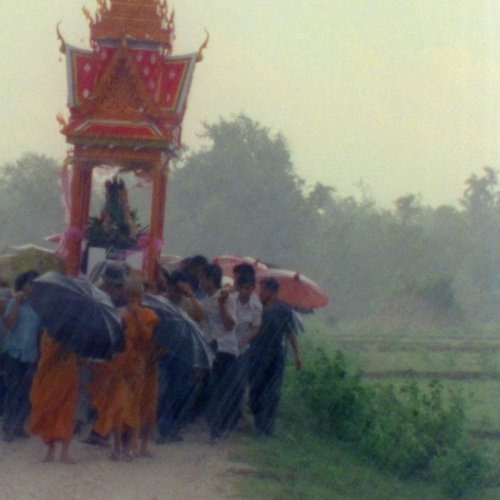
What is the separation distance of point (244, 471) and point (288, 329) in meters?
2.03

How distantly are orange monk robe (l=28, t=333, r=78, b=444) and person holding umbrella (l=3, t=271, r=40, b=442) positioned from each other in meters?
1.02

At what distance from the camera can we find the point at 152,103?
12.3m

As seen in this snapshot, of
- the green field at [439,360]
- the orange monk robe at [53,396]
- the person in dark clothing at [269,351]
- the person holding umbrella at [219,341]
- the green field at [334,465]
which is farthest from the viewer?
the green field at [439,360]

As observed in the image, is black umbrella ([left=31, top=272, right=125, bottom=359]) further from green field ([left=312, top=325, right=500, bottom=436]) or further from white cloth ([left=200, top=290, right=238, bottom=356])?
green field ([left=312, top=325, right=500, bottom=436])

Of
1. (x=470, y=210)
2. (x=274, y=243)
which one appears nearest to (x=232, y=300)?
(x=274, y=243)

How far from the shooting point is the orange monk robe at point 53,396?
865 centimetres

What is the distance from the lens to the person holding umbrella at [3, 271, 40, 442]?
9648 mm

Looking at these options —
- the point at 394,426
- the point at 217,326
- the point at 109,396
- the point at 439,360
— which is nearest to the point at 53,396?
the point at 109,396

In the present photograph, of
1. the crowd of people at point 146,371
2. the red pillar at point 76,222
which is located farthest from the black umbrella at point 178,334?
the red pillar at point 76,222

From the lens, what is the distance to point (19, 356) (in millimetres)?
9742

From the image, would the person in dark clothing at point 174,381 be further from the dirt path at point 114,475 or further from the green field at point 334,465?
the green field at point 334,465

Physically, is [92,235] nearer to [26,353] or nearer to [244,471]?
[26,353]

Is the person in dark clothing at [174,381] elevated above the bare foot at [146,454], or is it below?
above

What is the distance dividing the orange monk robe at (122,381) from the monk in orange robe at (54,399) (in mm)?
223
